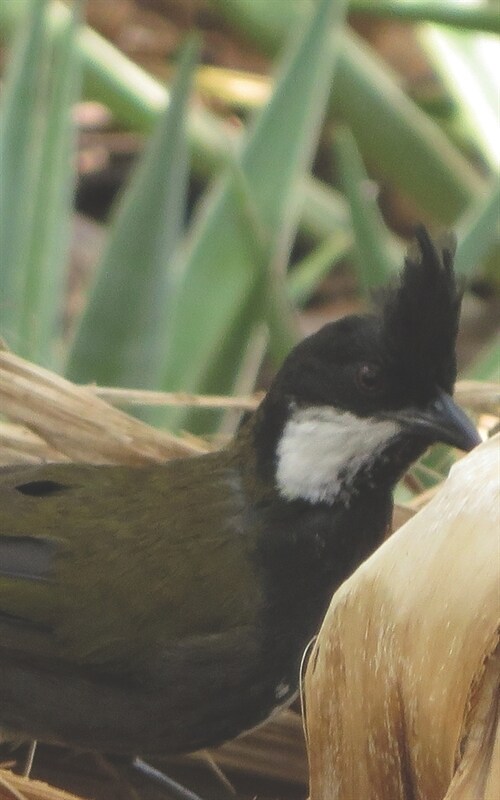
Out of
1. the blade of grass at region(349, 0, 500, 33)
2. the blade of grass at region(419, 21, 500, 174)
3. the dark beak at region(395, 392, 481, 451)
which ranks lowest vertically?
the dark beak at region(395, 392, 481, 451)

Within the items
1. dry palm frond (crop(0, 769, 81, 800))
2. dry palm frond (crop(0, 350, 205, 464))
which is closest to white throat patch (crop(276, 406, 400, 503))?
dry palm frond (crop(0, 350, 205, 464))

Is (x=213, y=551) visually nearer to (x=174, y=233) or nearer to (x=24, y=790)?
(x=24, y=790)

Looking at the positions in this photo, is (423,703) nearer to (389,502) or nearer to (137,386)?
(389,502)

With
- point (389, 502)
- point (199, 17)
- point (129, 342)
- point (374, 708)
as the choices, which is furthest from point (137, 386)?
point (199, 17)

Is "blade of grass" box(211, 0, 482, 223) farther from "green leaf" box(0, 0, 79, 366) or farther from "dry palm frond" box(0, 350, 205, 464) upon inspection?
"dry palm frond" box(0, 350, 205, 464)

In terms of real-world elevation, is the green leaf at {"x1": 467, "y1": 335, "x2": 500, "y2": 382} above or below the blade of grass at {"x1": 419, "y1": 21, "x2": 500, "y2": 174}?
below

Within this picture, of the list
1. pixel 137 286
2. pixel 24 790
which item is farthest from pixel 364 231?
pixel 24 790

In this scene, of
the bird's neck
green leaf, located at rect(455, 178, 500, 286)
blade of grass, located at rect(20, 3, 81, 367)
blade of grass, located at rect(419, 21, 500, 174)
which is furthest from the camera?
blade of grass, located at rect(419, 21, 500, 174)

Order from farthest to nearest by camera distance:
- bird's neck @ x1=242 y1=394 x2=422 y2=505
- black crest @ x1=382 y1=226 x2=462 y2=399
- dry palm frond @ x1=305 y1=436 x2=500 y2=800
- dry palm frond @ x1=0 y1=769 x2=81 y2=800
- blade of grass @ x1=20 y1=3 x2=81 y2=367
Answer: blade of grass @ x1=20 y1=3 x2=81 y2=367 → bird's neck @ x1=242 y1=394 x2=422 y2=505 → black crest @ x1=382 y1=226 x2=462 y2=399 → dry palm frond @ x1=0 y1=769 x2=81 y2=800 → dry palm frond @ x1=305 y1=436 x2=500 y2=800
